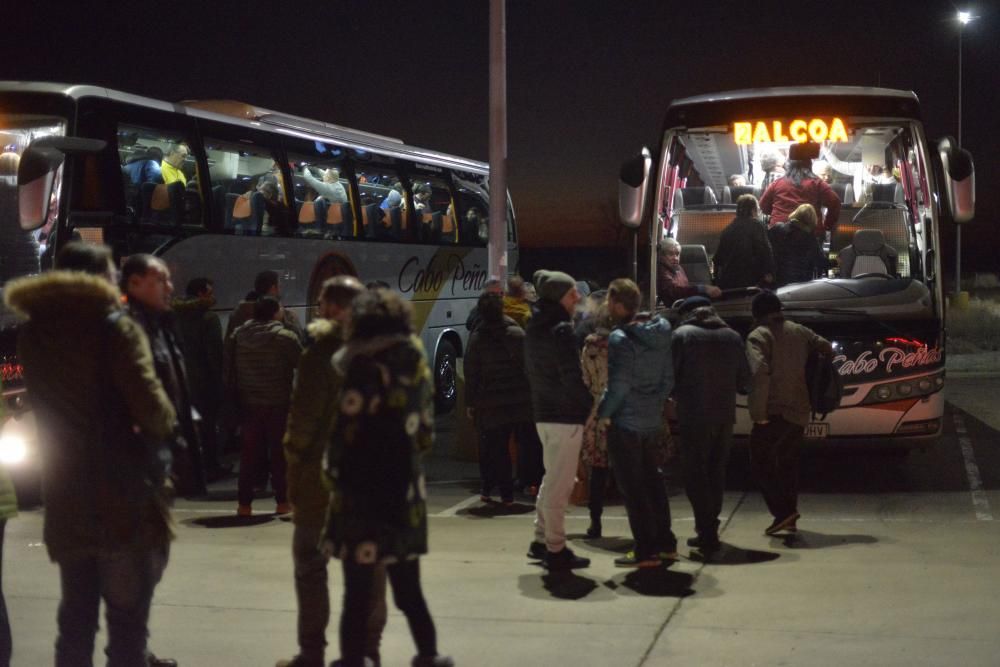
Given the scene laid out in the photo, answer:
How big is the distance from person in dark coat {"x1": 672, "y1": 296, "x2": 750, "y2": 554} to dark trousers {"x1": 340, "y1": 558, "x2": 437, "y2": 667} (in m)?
3.35

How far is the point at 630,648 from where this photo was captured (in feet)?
20.6

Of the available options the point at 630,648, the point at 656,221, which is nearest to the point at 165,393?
the point at 630,648

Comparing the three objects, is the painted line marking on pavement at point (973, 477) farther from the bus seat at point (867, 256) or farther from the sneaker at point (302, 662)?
the sneaker at point (302, 662)

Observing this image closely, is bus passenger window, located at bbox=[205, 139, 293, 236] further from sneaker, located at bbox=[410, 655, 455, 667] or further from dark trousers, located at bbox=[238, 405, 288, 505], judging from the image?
sneaker, located at bbox=[410, 655, 455, 667]

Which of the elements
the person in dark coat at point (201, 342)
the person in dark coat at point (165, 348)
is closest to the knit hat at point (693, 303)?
the person in dark coat at point (165, 348)

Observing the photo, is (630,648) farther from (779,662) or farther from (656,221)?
(656,221)

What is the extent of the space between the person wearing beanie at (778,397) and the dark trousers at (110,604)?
4.87 meters

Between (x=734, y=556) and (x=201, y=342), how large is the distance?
5116 mm

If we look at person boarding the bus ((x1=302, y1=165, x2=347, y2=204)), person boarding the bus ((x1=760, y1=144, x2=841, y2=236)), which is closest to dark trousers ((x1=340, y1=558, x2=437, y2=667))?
person boarding the bus ((x1=760, y1=144, x2=841, y2=236))

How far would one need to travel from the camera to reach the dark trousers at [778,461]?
9055 mm

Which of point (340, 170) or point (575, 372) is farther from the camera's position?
point (340, 170)

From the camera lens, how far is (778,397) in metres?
9.00

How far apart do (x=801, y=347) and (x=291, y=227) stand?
7.73 m

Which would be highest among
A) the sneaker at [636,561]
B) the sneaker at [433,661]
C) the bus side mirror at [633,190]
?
the bus side mirror at [633,190]
